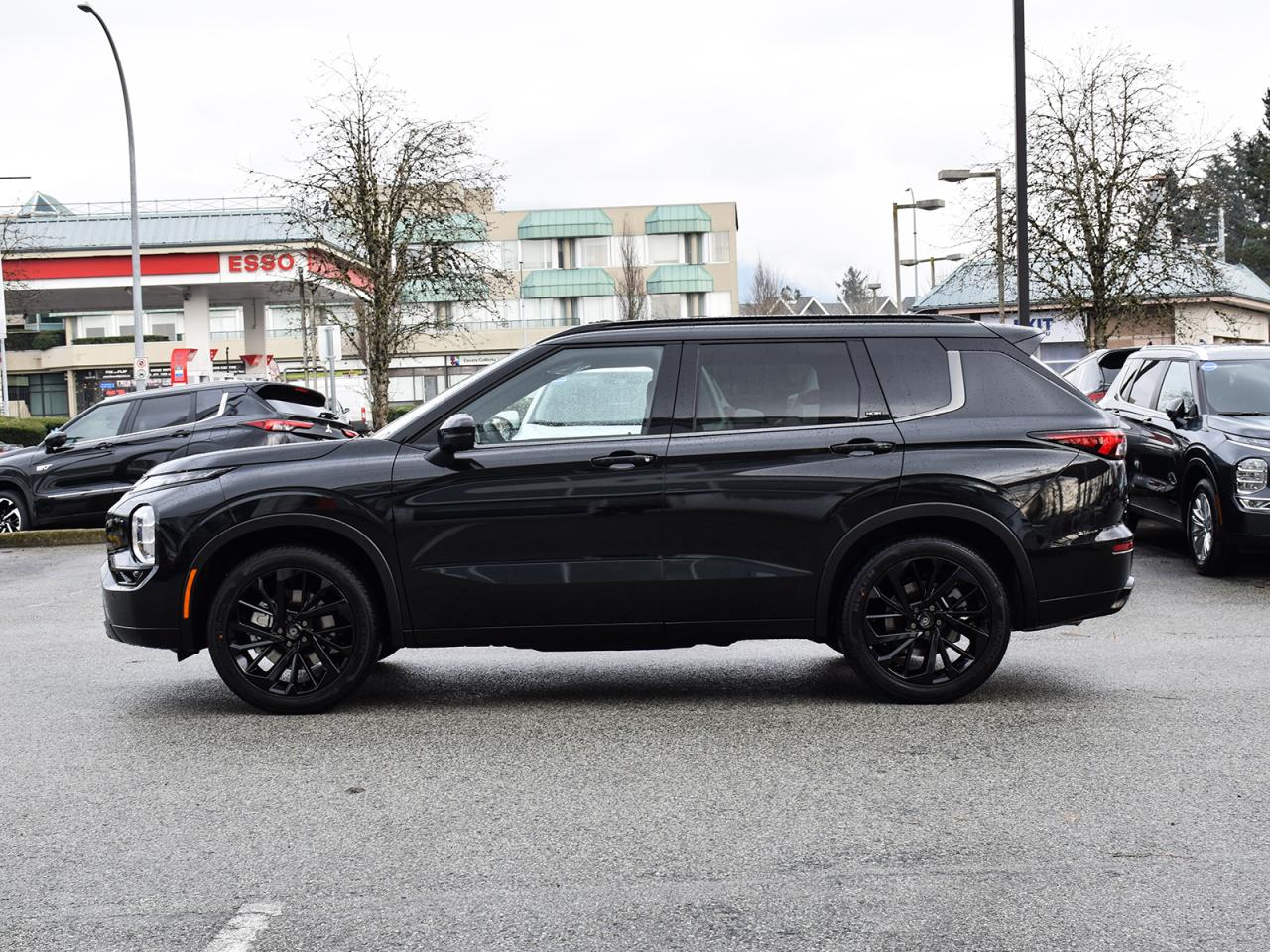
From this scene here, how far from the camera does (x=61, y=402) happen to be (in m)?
90.6

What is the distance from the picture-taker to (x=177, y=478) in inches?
263

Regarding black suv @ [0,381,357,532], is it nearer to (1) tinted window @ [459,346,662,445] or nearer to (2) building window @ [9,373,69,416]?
(1) tinted window @ [459,346,662,445]

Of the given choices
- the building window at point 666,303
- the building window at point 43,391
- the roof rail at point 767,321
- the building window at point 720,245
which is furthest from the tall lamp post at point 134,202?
the building window at point 43,391

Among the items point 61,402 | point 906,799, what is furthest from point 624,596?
point 61,402

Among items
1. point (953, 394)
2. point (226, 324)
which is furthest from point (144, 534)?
point (226, 324)

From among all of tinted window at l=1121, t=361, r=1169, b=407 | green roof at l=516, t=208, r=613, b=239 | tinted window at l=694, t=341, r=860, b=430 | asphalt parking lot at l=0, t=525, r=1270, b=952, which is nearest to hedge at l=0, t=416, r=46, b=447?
tinted window at l=1121, t=361, r=1169, b=407

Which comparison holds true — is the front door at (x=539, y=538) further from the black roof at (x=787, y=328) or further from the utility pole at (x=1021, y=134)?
the utility pole at (x=1021, y=134)

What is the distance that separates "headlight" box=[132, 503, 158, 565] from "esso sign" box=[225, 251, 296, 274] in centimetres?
3377

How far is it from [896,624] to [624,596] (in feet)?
4.16

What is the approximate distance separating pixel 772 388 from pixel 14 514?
40.9 feet

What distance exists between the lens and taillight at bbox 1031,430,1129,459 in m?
6.62

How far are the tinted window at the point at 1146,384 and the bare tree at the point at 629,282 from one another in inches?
1990

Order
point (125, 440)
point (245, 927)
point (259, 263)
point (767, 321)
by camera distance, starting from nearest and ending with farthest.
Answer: point (245, 927) < point (767, 321) < point (125, 440) < point (259, 263)

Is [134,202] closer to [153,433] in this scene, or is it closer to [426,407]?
[153,433]
